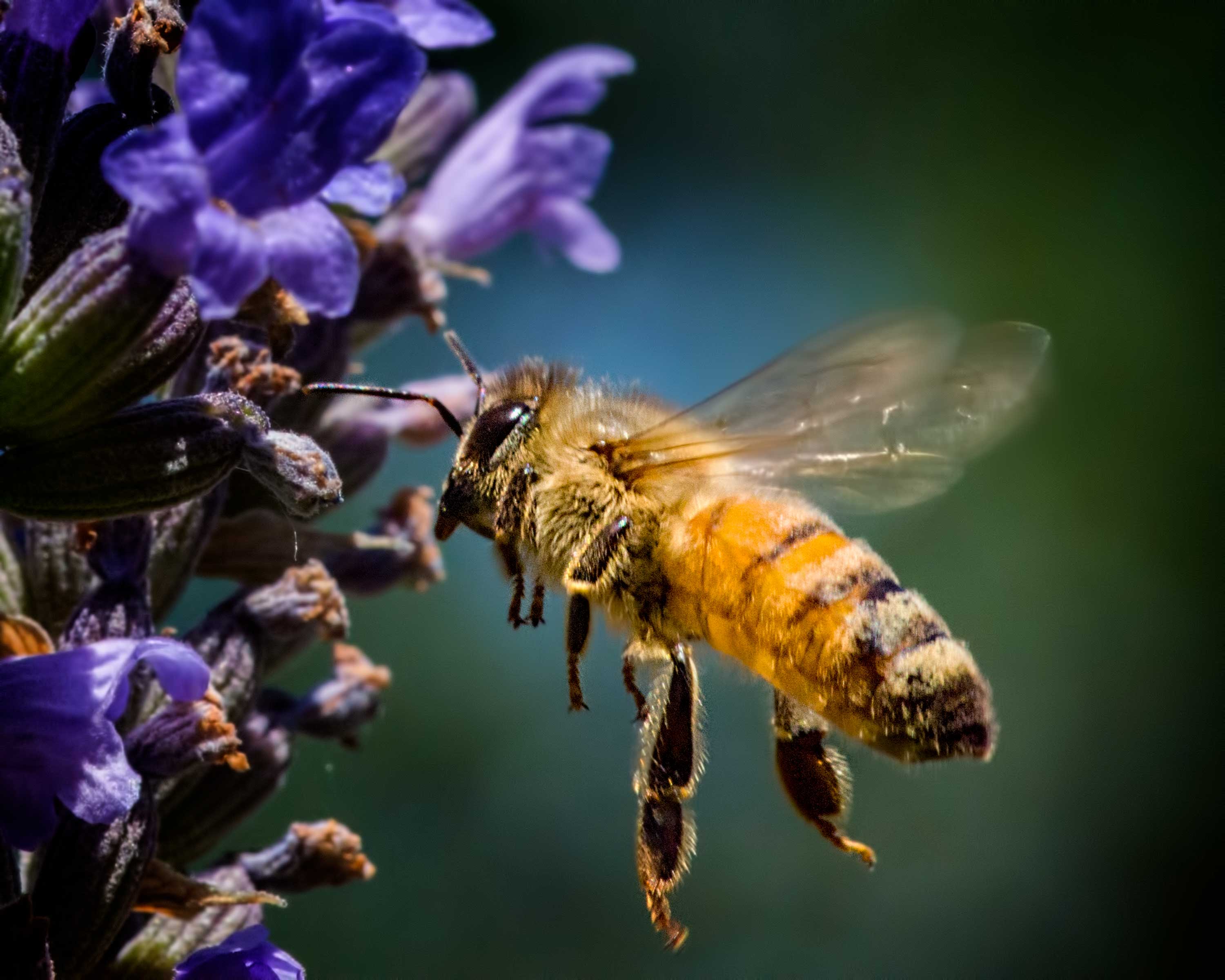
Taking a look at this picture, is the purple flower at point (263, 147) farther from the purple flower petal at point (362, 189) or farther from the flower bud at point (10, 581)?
the flower bud at point (10, 581)

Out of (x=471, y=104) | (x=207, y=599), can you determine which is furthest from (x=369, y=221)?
(x=207, y=599)

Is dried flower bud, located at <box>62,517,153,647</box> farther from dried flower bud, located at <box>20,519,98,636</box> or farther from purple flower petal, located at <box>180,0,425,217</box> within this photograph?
purple flower petal, located at <box>180,0,425,217</box>

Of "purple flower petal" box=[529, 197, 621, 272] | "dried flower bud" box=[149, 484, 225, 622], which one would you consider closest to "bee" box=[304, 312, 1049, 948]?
"dried flower bud" box=[149, 484, 225, 622]

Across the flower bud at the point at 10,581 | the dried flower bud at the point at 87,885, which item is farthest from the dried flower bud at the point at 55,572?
the dried flower bud at the point at 87,885

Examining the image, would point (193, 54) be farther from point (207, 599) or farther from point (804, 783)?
point (207, 599)

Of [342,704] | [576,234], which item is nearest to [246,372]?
[342,704]

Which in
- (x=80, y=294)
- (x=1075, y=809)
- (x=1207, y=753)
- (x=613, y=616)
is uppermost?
(x=80, y=294)

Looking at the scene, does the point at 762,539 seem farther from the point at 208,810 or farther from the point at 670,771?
the point at 208,810

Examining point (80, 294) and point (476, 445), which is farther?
point (476, 445)
